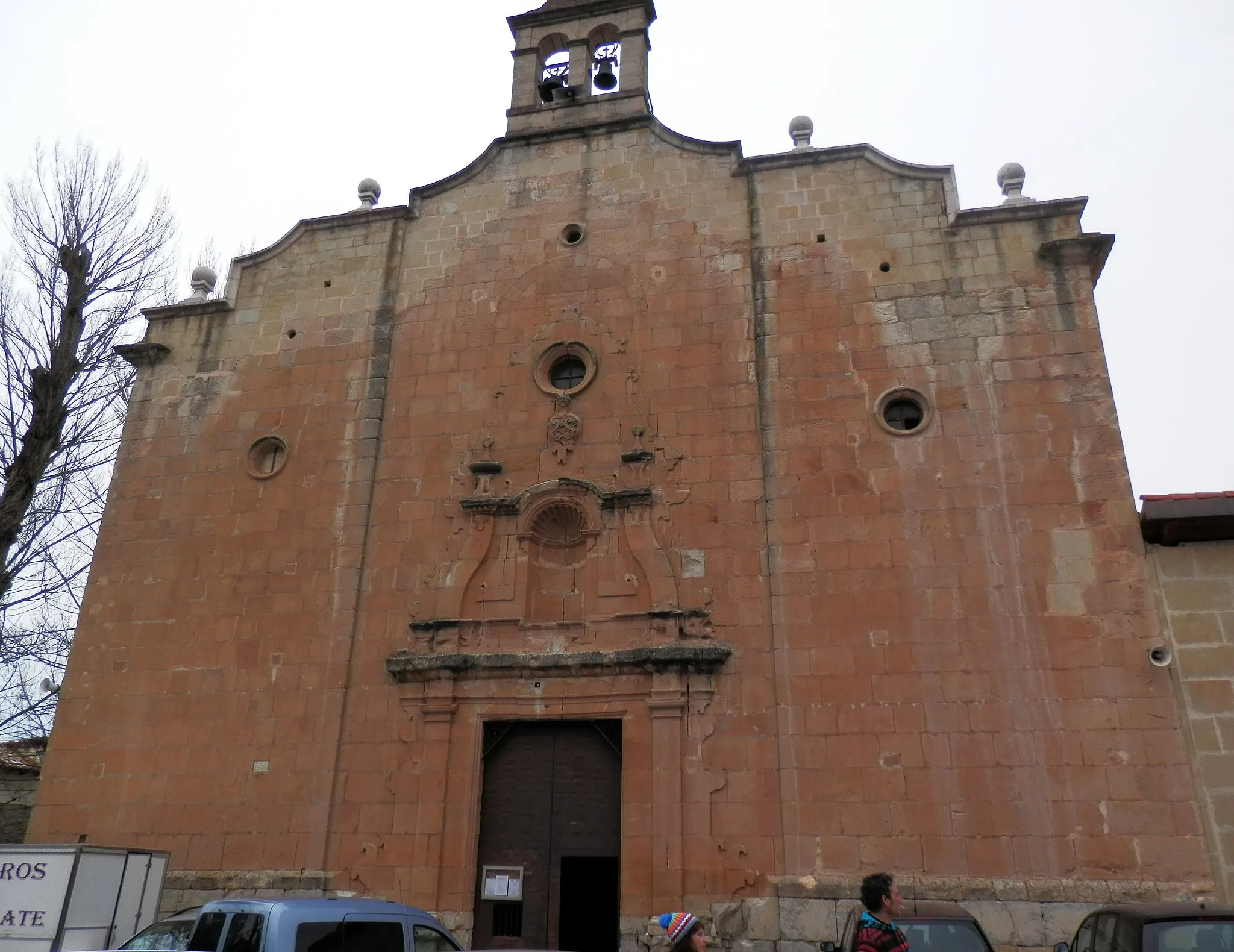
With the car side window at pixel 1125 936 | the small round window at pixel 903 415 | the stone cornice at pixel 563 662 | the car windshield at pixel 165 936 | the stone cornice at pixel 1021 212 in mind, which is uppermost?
the stone cornice at pixel 1021 212

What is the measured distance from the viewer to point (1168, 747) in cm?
1081

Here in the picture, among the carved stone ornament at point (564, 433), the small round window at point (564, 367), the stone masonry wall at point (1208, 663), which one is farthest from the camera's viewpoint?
the small round window at point (564, 367)

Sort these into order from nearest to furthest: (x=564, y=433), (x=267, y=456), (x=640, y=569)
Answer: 1. (x=640, y=569)
2. (x=564, y=433)
3. (x=267, y=456)

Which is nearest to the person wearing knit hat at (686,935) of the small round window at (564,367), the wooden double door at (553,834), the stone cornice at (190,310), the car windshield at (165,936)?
the car windshield at (165,936)

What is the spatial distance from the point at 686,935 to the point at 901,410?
30.4ft

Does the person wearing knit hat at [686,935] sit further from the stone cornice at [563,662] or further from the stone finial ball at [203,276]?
the stone finial ball at [203,276]

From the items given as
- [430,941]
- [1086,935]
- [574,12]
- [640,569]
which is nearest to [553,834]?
[640,569]

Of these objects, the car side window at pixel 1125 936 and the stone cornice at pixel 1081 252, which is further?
the stone cornice at pixel 1081 252

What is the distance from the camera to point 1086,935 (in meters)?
8.20

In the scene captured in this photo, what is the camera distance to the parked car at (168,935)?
8016mm

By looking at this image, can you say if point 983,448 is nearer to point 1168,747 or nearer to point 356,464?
point 1168,747

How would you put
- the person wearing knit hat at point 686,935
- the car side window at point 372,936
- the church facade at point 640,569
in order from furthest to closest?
the church facade at point 640,569
the car side window at point 372,936
the person wearing knit hat at point 686,935

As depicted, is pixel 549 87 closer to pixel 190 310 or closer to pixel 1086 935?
pixel 190 310

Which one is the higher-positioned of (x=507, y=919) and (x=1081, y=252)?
(x=1081, y=252)
